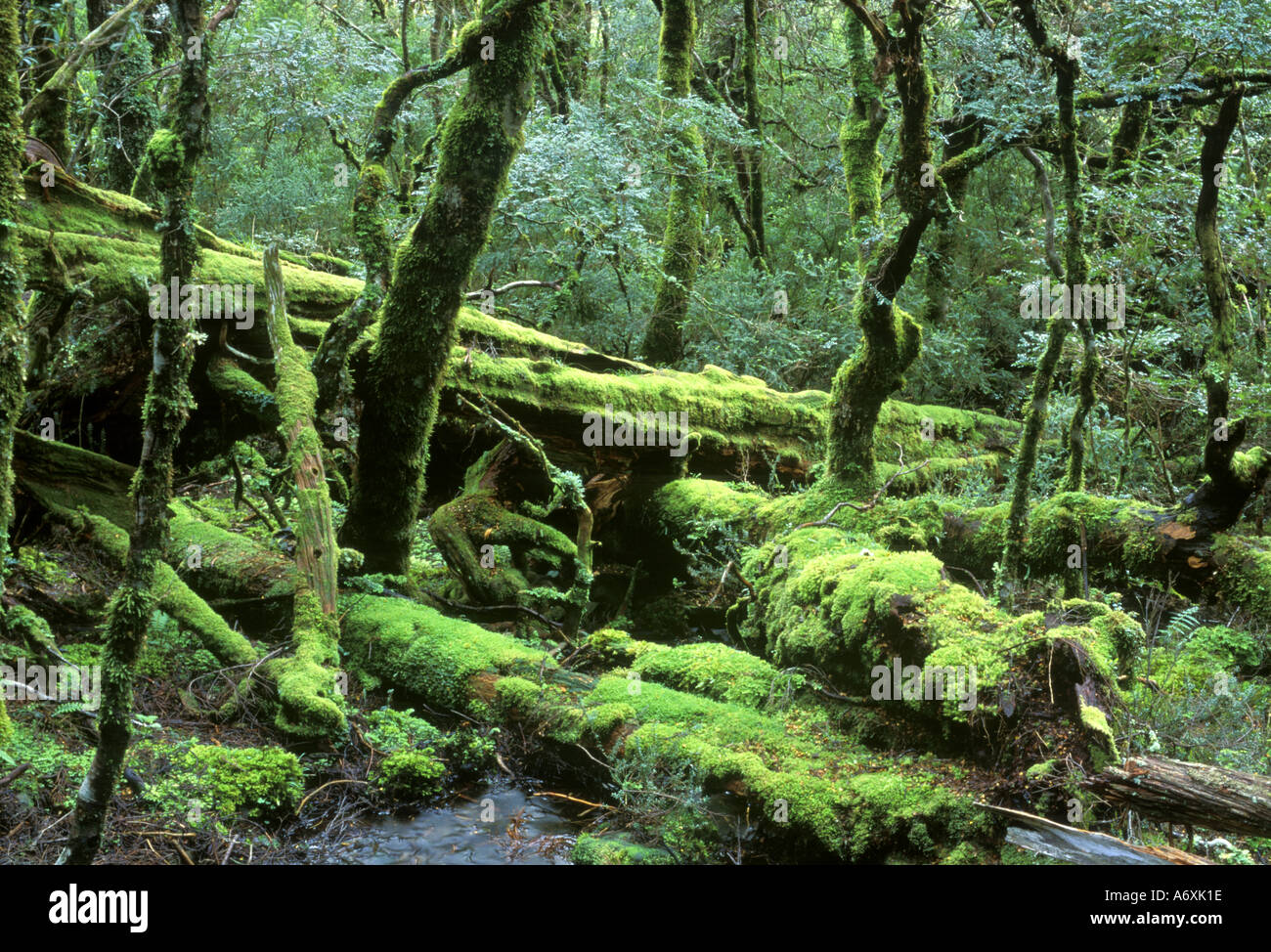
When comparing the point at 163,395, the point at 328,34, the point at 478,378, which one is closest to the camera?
Answer: the point at 163,395

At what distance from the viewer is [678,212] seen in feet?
39.9

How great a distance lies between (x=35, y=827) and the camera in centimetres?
377

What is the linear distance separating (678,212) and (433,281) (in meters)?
6.33

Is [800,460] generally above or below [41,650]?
above

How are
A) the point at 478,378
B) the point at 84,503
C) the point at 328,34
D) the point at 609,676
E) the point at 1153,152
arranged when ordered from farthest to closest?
the point at 328,34 < the point at 1153,152 < the point at 478,378 < the point at 84,503 < the point at 609,676

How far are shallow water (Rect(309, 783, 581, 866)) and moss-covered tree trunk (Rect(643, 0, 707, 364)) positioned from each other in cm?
814

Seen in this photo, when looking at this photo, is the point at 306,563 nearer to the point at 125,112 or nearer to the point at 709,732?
the point at 709,732

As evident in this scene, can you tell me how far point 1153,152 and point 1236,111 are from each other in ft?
12.9

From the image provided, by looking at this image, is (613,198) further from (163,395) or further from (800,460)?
(163,395)

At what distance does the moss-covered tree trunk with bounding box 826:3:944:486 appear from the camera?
6750 mm

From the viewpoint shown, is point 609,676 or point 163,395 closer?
point 163,395

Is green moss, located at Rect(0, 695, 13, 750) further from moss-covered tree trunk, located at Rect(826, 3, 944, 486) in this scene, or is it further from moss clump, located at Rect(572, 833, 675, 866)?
moss-covered tree trunk, located at Rect(826, 3, 944, 486)

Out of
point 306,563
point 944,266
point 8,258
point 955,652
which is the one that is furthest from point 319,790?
point 944,266

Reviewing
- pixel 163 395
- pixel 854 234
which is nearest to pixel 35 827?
pixel 163 395
